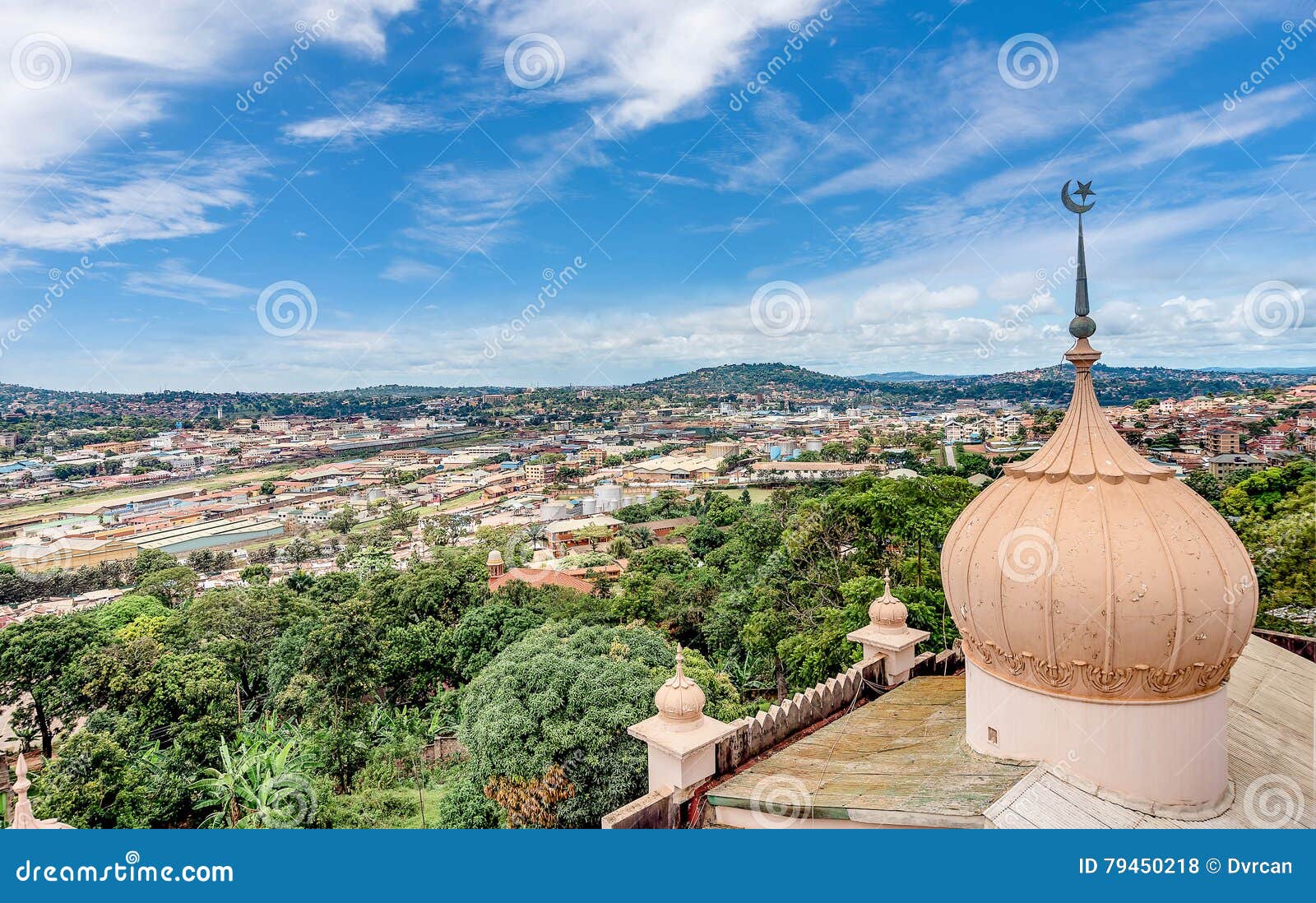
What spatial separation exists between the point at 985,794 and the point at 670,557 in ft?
88.5

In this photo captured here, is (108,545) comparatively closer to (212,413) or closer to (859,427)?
(212,413)

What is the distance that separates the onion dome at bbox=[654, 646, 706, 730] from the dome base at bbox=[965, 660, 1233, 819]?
2674 mm

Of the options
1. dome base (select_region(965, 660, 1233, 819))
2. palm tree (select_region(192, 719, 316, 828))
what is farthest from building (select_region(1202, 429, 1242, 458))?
palm tree (select_region(192, 719, 316, 828))

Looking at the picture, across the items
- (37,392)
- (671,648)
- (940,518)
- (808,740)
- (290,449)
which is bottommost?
(671,648)

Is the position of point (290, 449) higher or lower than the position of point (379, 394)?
lower

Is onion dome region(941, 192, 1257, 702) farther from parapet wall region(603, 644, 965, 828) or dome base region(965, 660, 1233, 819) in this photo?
parapet wall region(603, 644, 965, 828)

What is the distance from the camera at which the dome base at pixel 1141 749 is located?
5.30 meters

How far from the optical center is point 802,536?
20.4 meters

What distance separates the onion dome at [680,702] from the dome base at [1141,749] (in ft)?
8.77

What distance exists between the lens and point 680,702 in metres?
5.99

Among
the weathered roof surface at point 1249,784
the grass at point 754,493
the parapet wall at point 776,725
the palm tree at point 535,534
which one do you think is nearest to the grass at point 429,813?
the parapet wall at point 776,725

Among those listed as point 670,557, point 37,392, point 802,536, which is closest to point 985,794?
point 802,536

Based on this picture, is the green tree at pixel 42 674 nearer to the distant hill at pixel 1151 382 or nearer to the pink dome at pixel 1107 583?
the pink dome at pixel 1107 583

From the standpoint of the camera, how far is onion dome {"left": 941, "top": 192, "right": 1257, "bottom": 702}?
5117 millimetres
